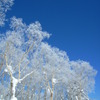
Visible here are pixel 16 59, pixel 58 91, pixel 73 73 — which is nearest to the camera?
pixel 16 59

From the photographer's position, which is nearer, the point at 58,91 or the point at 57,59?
the point at 57,59

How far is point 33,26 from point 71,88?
20.9 meters

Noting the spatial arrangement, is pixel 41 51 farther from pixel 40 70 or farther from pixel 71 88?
pixel 71 88

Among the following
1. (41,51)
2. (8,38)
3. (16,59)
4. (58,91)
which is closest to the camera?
(8,38)

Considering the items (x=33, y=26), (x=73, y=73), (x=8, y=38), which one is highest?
(x=73, y=73)

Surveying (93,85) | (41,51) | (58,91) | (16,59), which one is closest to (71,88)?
(58,91)

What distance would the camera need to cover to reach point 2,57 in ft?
61.7

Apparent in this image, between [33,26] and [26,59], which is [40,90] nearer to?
[26,59]

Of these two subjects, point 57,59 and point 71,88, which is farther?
point 71,88

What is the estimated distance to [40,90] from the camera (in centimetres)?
3322

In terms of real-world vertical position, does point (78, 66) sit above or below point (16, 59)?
above

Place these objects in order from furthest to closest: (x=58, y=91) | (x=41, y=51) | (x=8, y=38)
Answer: (x=58, y=91), (x=41, y=51), (x=8, y=38)

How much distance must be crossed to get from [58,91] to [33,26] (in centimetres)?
1978

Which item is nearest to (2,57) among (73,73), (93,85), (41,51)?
(41,51)
